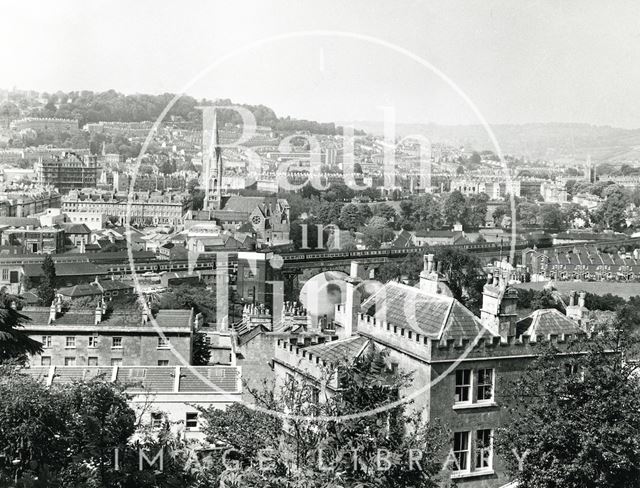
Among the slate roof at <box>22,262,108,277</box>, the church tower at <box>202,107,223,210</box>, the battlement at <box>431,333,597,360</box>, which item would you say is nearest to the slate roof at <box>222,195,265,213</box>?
the church tower at <box>202,107,223,210</box>

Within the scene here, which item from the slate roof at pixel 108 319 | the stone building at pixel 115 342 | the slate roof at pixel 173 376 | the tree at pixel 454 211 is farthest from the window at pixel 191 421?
the tree at pixel 454 211

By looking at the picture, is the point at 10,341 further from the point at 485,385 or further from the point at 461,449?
the point at 485,385

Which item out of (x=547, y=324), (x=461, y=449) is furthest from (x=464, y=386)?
(x=547, y=324)

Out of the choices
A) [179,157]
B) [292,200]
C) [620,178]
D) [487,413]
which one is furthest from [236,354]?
[620,178]

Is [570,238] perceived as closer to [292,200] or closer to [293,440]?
[292,200]

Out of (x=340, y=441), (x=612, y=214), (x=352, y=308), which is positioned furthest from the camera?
(x=612, y=214)

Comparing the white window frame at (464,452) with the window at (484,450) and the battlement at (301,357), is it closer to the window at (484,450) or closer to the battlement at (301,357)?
the window at (484,450)

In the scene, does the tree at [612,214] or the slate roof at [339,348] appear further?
the tree at [612,214]
